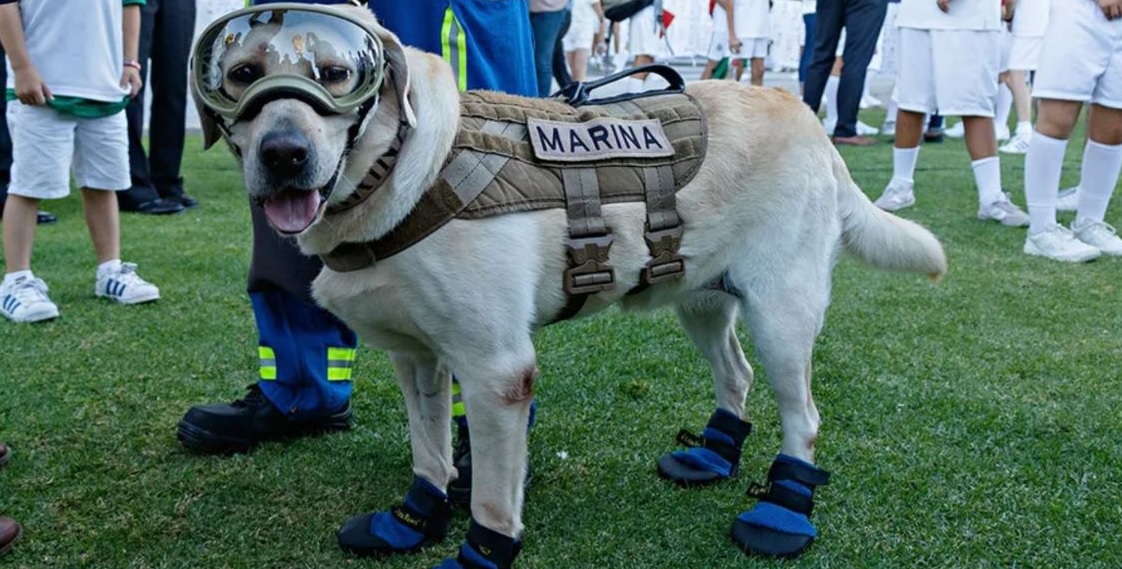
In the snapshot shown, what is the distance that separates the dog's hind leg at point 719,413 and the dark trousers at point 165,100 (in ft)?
17.8

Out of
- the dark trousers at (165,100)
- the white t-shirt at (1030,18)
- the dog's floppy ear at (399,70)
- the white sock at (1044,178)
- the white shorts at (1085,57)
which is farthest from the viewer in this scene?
the white t-shirt at (1030,18)

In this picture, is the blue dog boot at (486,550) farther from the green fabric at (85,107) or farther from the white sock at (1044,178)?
the white sock at (1044,178)

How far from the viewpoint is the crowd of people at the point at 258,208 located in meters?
2.73

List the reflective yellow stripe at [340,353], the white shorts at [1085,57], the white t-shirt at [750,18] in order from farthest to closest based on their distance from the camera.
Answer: the white t-shirt at [750,18] < the white shorts at [1085,57] < the reflective yellow stripe at [340,353]

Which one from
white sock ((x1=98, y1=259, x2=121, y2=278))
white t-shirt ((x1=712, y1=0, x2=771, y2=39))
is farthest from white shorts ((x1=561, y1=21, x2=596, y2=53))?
white sock ((x1=98, y1=259, x2=121, y2=278))

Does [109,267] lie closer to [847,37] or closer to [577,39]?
[847,37]

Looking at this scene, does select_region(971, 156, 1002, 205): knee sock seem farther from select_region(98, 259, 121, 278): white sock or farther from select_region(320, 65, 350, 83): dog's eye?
select_region(320, 65, 350, 83): dog's eye

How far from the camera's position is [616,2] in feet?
8.86

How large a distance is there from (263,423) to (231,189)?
5.28 metres

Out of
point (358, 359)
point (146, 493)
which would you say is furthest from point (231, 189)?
point (146, 493)

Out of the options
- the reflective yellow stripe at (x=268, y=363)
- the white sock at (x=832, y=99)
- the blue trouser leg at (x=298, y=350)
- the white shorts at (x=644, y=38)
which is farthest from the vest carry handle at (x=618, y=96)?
the white shorts at (x=644, y=38)

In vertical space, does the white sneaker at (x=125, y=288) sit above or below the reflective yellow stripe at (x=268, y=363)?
below

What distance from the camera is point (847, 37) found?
9.66 m

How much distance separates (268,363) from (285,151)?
1.40 m
